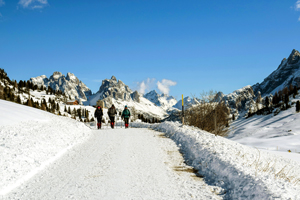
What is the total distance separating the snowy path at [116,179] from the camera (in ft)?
17.6

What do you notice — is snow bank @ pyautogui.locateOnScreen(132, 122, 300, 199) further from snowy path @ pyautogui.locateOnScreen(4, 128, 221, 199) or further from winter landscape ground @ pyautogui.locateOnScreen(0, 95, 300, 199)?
snowy path @ pyautogui.locateOnScreen(4, 128, 221, 199)

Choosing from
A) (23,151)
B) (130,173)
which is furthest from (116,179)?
(23,151)

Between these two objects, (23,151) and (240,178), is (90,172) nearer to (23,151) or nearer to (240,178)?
(23,151)

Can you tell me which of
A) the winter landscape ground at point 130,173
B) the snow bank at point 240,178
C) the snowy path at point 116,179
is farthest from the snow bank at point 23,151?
the snow bank at point 240,178

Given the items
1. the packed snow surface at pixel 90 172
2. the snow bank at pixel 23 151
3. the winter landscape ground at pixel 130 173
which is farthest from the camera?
the snow bank at pixel 23 151

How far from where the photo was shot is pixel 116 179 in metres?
6.32

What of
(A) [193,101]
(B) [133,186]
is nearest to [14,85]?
(A) [193,101]

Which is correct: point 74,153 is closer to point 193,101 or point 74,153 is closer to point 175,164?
point 175,164

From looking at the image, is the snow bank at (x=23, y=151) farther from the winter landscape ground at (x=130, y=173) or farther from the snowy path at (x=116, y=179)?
the snowy path at (x=116, y=179)

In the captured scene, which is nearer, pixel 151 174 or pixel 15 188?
pixel 15 188

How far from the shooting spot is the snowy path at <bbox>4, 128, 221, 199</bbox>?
17.6 feet

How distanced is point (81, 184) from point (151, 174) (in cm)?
211

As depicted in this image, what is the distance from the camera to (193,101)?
2375 centimetres

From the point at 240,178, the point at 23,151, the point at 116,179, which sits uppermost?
the point at 23,151
